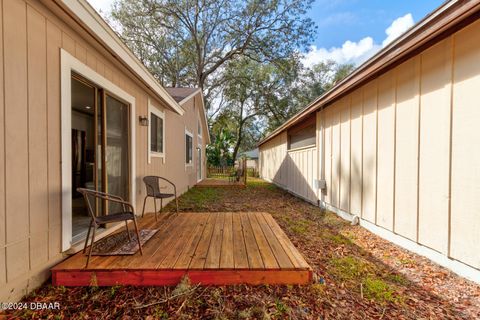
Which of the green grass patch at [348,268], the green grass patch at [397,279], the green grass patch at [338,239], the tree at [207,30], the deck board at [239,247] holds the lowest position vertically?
the green grass patch at [338,239]

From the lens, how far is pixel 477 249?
234cm

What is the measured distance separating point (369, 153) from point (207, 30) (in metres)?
15.6

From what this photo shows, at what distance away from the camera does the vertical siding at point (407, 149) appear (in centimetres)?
316

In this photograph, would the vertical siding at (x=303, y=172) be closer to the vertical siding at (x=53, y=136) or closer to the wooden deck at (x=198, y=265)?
the wooden deck at (x=198, y=265)

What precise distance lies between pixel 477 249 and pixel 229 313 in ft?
8.86

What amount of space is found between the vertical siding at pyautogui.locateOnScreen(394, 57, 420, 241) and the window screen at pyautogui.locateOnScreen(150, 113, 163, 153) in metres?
4.80

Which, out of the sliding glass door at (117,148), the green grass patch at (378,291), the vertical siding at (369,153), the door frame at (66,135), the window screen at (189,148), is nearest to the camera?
the green grass patch at (378,291)

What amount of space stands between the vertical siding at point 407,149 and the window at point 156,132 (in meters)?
4.69

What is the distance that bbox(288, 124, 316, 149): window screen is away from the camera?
6.99 m

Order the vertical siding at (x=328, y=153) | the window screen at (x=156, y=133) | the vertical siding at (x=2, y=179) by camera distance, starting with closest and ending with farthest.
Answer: the vertical siding at (x=2, y=179), the window screen at (x=156, y=133), the vertical siding at (x=328, y=153)

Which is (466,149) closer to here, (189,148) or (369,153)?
(369,153)

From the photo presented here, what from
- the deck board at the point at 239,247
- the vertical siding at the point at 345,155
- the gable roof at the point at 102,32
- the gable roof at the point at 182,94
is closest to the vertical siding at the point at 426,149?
the vertical siding at the point at 345,155

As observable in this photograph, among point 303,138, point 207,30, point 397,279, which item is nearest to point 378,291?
point 397,279

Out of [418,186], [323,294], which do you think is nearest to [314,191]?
[418,186]
